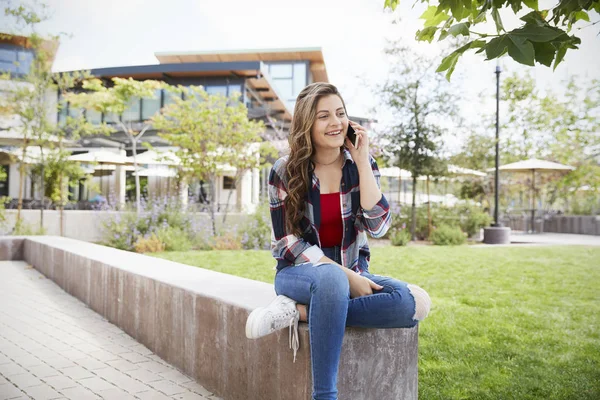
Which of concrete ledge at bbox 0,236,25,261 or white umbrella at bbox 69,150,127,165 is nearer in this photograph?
concrete ledge at bbox 0,236,25,261

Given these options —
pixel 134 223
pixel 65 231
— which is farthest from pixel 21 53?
pixel 134 223

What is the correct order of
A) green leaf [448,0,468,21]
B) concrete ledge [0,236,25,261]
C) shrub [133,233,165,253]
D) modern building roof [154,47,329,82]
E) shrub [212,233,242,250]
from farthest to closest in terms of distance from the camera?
modern building roof [154,47,329,82] < shrub [212,233,242,250] < concrete ledge [0,236,25,261] < shrub [133,233,165,253] < green leaf [448,0,468,21]

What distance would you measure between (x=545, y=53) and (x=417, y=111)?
13.0 meters

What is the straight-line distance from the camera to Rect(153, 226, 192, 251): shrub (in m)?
10.3

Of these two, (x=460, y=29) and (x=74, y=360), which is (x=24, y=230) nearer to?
(x=74, y=360)

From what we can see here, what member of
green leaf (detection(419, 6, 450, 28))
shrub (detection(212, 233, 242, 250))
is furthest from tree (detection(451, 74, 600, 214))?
green leaf (detection(419, 6, 450, 28))

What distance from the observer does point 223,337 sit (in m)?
3.18

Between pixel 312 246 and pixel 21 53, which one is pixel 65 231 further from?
pixel 312 246

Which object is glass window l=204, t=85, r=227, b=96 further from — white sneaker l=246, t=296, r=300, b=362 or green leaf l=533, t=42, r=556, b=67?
green leaf l=533, t=42, r=556, b=67

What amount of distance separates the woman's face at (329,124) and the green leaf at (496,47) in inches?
41.9

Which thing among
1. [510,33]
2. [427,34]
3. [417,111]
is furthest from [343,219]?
[417,111]

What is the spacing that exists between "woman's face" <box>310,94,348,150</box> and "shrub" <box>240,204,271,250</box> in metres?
8.07

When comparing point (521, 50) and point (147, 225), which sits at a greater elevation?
point (521, 50)

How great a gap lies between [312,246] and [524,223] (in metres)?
22.1
